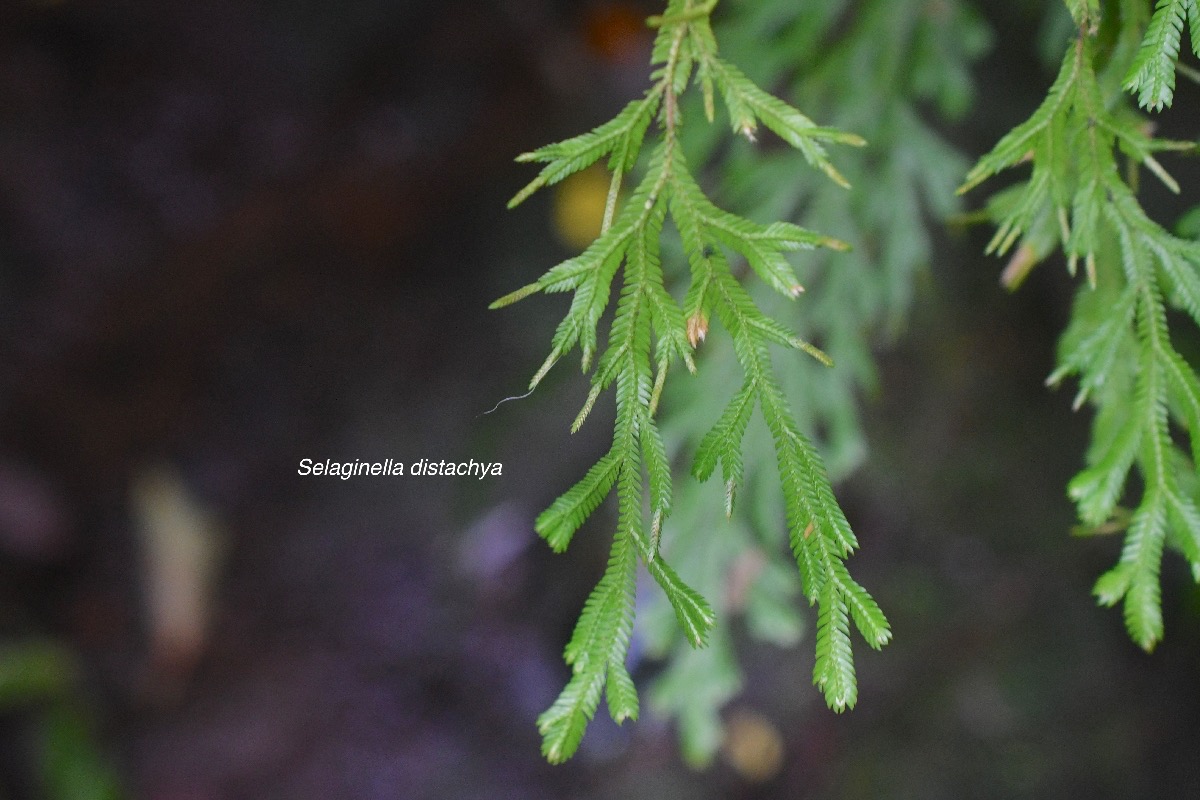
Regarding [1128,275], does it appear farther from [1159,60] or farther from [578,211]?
[578,211]

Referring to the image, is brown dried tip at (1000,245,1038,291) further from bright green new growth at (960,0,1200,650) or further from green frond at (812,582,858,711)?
green frond at (812,582,858,711)

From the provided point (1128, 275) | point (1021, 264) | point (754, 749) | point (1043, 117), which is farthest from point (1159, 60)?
point (754, 749)

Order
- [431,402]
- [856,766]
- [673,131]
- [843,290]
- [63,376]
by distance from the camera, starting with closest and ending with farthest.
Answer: [673,131] < [843,290] < [856,766] < [63,376] < [431,402]

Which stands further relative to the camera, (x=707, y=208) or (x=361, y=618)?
(x=361, y=618)

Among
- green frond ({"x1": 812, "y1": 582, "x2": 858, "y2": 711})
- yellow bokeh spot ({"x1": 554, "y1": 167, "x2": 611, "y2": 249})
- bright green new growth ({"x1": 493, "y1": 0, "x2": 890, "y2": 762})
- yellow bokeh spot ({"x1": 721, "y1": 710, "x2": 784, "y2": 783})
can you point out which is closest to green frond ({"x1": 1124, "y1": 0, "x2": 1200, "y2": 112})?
bright green new growth ({"x1": 493, "y1": 0, "x2": 890, "y2": 762})

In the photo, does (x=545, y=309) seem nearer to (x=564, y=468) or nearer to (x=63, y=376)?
(x=564, y=468)

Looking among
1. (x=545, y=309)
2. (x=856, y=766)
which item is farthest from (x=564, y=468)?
(x=856, y=766)
